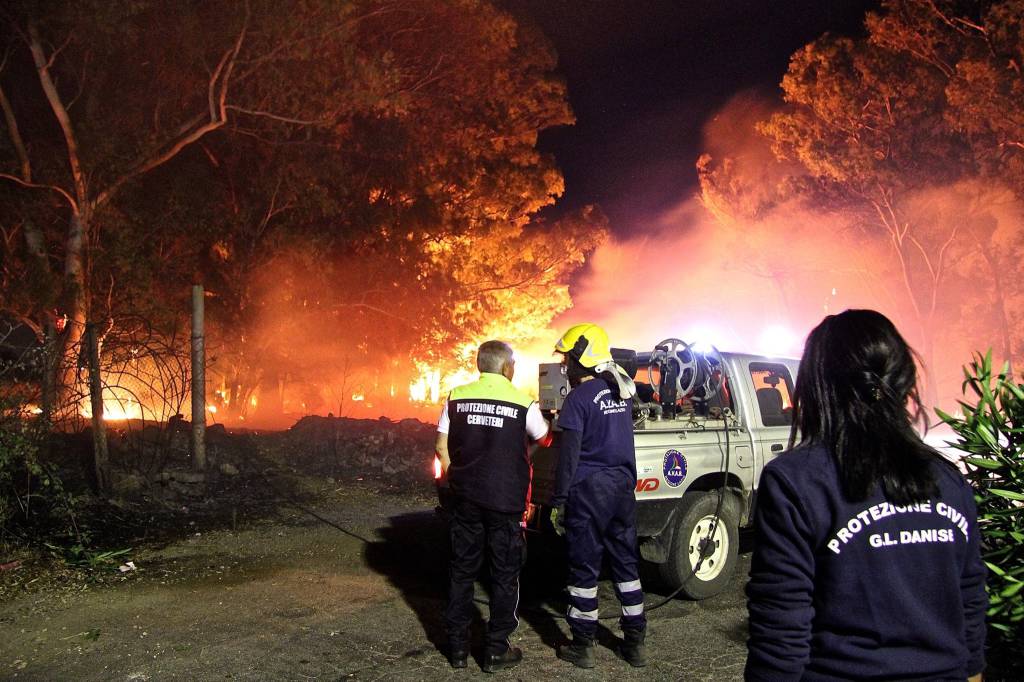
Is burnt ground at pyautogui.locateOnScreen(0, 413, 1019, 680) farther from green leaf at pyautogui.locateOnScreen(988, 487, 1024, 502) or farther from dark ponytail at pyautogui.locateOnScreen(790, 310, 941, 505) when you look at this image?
dark ponytail at pyautogui.locateOnScreen(790, 310, 941, 505)

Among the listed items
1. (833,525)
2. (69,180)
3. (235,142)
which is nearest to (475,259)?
(235,142)

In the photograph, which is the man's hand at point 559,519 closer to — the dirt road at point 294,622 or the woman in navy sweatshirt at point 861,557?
the dirt road at point 294,622

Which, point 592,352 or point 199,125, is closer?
point 592,352

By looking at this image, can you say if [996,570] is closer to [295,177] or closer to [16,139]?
[16,139]

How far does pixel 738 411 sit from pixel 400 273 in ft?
48.7

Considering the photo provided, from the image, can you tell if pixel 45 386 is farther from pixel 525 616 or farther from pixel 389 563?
pixel 525 616

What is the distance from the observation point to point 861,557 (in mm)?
1901

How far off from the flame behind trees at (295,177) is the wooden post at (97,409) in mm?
4308

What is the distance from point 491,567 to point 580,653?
789mm

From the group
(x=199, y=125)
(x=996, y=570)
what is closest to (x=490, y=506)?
(x=996, y=570)

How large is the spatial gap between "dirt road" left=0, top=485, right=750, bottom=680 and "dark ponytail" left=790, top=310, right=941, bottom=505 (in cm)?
330

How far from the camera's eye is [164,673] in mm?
4746

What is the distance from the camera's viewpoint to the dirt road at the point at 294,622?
16.0 feet

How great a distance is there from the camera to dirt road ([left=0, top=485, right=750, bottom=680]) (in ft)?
16.0
